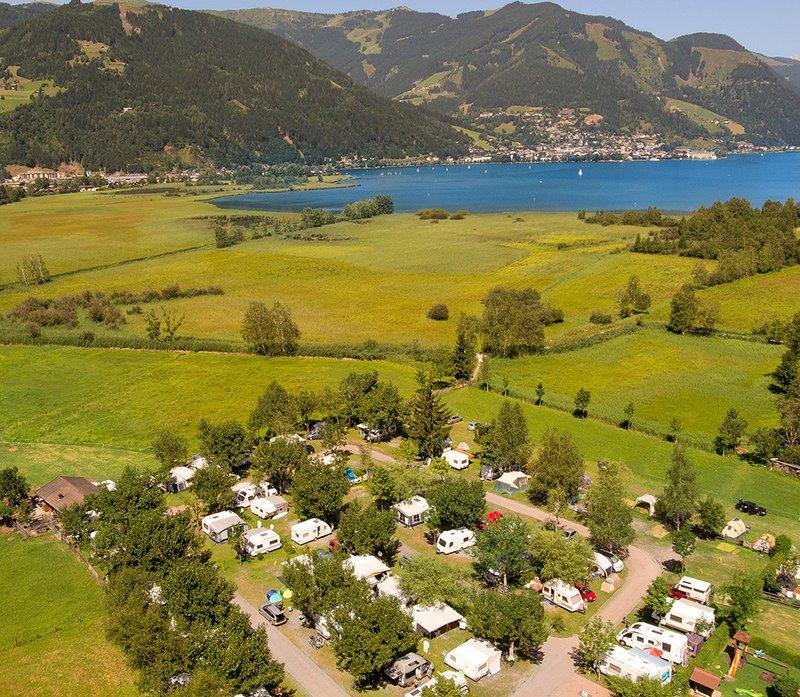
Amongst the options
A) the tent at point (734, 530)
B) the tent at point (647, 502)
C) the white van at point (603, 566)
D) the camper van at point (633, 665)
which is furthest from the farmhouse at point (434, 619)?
the tent at point (734, 530)

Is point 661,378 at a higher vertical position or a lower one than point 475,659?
higher

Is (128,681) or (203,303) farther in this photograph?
(203,303)

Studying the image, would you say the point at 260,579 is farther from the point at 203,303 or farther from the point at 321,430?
the point at 203,303

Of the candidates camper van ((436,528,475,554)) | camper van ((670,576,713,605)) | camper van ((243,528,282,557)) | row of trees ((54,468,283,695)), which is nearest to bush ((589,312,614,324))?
camper van ((436,528,475,554))

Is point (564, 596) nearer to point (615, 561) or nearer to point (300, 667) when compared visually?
point (615, 561)

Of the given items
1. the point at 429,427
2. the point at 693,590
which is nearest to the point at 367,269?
the point at 429,427

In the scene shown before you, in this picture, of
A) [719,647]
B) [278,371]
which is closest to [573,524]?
[719,647]

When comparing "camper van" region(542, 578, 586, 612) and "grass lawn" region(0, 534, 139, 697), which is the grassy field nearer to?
"camper van" region(542, 578, 586, 612)
